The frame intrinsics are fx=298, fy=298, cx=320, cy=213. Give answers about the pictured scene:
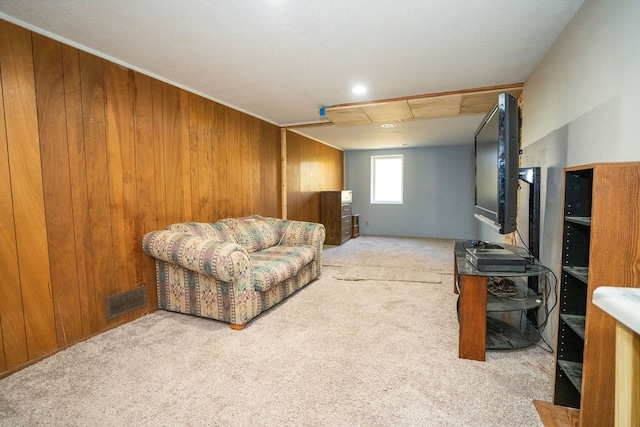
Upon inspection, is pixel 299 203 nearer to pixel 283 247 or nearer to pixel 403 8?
pixel 283 247

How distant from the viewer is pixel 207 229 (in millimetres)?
2975

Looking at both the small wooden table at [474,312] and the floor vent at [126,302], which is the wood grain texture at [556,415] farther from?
the floor vent at [126,302]

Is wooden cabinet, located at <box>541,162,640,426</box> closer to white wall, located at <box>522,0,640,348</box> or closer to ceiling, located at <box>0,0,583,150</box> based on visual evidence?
white wall, located at <box>522,0,640,348</box>

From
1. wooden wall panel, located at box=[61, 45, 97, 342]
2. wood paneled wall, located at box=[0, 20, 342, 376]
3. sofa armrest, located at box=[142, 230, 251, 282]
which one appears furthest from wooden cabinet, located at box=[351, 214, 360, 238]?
wooden wall panel, located at box=[61, 45, 97, 342]

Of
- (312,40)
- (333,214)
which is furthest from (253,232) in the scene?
(333,214)

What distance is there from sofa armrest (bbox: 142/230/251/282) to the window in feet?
18.9

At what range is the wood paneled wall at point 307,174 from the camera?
5137 millimetres

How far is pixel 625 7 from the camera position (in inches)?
52.0

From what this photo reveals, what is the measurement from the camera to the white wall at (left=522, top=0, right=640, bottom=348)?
1.31 m

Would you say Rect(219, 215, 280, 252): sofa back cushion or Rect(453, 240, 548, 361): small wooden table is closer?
Rect(453, 240, 548, 361): small wooden table

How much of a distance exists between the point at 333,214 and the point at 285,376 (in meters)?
4.53

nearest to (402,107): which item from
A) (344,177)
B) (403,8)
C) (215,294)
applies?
(403,8)

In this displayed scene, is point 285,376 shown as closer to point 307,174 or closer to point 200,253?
point 200,253

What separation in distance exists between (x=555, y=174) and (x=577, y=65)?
26.3 inches
